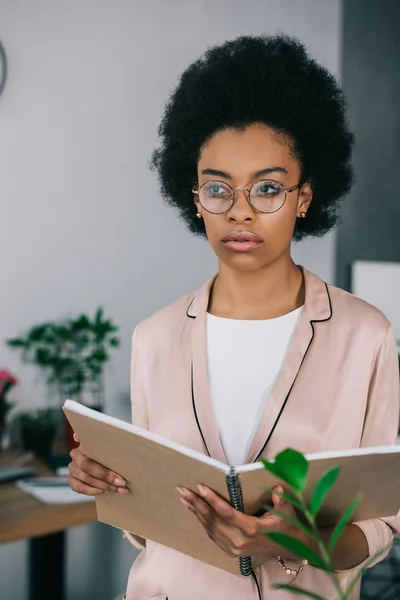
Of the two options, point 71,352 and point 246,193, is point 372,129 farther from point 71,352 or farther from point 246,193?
point 246,193

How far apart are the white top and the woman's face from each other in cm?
12

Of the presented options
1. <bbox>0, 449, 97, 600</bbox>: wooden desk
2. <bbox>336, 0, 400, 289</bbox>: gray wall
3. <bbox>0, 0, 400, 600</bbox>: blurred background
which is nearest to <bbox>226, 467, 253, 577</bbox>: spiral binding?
<bbox>0, 449, 97, 600</bbox>: wooden desk

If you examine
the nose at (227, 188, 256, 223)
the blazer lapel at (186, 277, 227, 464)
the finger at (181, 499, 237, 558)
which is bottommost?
the finger at (181, 499, 237, 558)

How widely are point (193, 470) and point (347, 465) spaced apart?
18cm

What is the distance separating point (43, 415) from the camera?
232cm

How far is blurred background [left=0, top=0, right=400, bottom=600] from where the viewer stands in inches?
91.4

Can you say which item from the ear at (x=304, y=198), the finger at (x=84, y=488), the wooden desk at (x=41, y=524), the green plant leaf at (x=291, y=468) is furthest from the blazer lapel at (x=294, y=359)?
the wooden desk at (x=41, y=524)

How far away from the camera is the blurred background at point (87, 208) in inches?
91.4

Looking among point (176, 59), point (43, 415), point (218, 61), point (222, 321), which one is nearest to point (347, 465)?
point (222, 321)

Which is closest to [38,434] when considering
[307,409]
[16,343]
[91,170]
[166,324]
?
[16,343]

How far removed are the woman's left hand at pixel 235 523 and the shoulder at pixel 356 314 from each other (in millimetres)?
326

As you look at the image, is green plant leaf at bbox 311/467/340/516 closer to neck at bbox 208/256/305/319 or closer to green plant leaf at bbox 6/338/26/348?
neck at bbox 208/256/305/319

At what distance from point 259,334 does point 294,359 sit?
95 mm

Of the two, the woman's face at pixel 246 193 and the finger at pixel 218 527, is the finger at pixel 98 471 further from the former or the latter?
the woman's face at pixel 246 193
